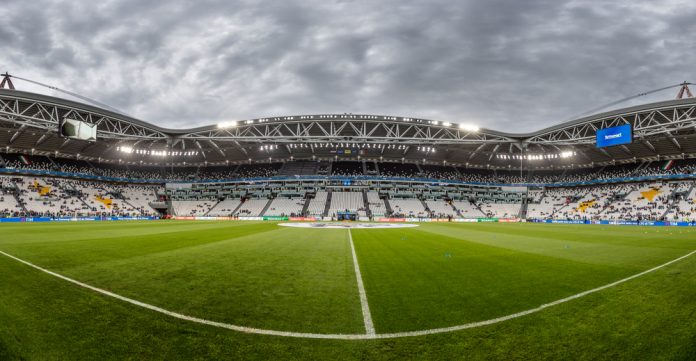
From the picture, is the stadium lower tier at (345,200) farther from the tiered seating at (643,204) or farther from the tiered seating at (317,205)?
the tiered seating at (643,204)

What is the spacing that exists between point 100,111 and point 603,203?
84231 mm

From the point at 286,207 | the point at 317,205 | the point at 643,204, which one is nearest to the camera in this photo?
the point at 643,204

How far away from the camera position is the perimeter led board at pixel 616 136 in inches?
1339

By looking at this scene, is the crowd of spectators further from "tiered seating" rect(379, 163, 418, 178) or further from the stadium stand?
the stadium stand

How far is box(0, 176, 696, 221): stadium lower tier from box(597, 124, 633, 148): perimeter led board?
2251cm

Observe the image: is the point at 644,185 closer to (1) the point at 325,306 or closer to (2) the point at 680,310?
(2) the point at 680,310

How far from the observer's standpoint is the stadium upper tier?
43.0 metres

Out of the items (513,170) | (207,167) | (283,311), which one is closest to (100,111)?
(207,167)

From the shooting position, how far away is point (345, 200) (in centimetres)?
6600

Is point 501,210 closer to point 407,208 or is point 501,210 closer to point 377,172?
point 407,208

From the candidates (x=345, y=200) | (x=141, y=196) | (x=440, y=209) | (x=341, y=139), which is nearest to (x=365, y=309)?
(x=341, y=139)

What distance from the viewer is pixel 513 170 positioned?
78.7m

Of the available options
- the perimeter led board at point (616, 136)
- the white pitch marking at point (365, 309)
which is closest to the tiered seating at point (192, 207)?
the white pitch marking at point (365, 309)

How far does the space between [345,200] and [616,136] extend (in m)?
43.7
